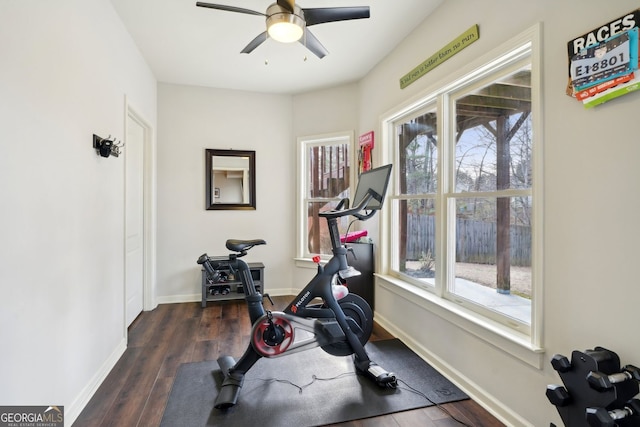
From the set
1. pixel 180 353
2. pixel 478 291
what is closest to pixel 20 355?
pixel 180 353

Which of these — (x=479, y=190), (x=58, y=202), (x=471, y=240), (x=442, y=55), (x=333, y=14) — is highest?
(x=333, y=14)

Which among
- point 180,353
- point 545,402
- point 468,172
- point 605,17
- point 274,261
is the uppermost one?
point 605,17

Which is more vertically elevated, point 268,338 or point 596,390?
point 596,390

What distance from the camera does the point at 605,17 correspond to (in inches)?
52.4

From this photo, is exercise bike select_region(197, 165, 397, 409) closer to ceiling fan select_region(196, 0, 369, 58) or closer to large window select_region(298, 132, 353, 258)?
ceiling fan select_region(196, 0, 369, 58)

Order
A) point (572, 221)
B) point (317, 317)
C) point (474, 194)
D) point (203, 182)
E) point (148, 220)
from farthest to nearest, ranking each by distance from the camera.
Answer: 1. point (203, 182)
2. point (148, 220)
3. point (317, 317)
4. point (474, 194)
5. point (572, 221)

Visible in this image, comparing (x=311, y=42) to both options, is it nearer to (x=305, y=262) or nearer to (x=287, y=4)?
(x=287, y=4)

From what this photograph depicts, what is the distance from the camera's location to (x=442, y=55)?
2377 mm

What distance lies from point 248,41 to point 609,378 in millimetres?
3389

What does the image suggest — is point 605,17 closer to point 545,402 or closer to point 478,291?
point 478,291

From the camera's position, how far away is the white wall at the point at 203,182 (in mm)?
4012

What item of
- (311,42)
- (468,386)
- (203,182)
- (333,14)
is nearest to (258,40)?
(311,42)

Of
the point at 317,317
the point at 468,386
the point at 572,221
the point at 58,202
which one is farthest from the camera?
the point at 317,317

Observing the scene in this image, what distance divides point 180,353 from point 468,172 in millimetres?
2739
